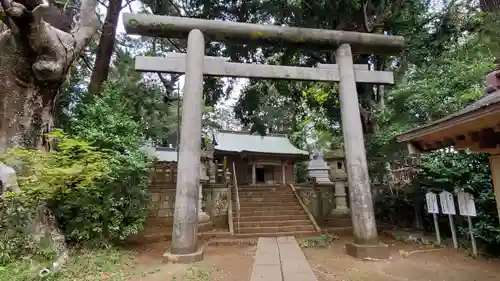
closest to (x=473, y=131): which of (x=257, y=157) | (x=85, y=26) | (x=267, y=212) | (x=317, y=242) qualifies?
(x=317, y=242)

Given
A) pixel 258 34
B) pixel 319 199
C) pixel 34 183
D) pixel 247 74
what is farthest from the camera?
pixel 319 199

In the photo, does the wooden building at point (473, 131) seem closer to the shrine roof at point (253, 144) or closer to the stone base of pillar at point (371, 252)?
the stone base of pillar at point (371, 252)

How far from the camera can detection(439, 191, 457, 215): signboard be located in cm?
658

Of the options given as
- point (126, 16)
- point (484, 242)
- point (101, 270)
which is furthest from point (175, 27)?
point (484, 242)

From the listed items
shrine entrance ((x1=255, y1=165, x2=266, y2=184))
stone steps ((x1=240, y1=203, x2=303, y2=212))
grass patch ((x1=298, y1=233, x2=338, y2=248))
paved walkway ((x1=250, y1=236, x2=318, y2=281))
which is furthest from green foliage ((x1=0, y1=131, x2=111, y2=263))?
shrine entrance ((x1=255, y1=165, x2=266, y2=184))

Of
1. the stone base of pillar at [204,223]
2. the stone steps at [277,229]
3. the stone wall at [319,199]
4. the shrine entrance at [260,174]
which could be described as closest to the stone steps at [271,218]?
the stone steps at [277,229]

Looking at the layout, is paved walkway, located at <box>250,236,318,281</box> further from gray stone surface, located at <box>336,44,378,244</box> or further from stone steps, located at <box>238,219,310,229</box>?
stone steps, located at <box>238,219,310,229</box>

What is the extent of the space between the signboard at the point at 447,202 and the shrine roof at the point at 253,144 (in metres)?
10.9

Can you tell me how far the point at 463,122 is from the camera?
9.25ft

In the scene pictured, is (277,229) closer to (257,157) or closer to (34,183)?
(34,183)

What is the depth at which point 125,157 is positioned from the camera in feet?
21.9

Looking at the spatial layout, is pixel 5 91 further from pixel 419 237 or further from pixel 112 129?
pixel 419 237

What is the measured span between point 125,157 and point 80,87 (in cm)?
429

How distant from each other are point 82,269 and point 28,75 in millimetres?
4122
